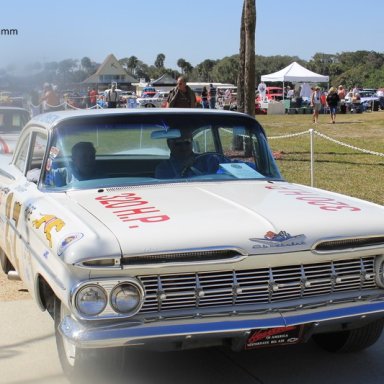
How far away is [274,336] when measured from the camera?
3.57 meters

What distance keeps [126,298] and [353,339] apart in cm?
176

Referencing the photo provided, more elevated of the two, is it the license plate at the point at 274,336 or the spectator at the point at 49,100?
the spectator at the point at 49,100

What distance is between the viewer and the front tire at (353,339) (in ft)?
14.1

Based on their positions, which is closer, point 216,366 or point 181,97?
point 216,366

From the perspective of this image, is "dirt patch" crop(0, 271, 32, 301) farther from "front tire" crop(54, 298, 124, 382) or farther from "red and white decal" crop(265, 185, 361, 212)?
"red and white decal" crop(265, 185, 361, 212)

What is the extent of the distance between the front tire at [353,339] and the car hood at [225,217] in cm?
77

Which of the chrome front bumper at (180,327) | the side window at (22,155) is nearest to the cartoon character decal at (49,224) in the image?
the chrome front bumper at (180,327)

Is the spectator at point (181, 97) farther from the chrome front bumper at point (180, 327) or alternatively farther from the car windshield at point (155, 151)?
the chrome front bumper at point (180, 327)

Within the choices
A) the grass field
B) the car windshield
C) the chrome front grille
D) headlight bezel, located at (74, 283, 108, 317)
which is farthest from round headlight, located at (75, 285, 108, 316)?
the grass field

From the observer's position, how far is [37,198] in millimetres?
4477

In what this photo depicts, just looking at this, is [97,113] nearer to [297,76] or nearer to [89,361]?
[89,361]

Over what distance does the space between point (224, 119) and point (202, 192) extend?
3.27 feet

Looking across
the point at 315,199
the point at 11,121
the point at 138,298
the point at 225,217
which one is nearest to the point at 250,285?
the point at 225,217

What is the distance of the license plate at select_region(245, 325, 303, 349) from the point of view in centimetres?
350
